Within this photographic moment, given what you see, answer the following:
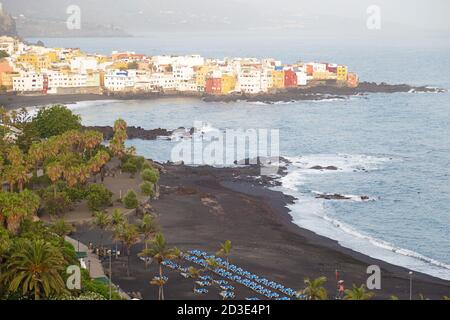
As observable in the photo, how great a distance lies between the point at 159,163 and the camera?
48.8 metres

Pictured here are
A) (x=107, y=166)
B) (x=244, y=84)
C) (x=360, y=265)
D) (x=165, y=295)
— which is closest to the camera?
(x=165, y=295)

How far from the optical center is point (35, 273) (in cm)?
1947

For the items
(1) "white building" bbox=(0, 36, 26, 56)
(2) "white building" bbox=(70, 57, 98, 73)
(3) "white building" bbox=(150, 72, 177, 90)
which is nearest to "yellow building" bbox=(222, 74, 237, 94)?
(3) "white building" bbox=(150, 72, 177, 90)

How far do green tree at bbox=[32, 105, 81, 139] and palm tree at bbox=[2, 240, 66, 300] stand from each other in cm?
2791

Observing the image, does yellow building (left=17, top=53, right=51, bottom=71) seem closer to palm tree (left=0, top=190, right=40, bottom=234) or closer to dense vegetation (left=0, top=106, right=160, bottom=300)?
dense vegetation (left=0, top=106, right=160, bottom=300)

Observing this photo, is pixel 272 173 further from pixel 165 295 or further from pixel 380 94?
pixel 380 94

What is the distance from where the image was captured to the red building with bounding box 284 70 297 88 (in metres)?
94.4

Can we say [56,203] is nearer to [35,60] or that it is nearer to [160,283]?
[160,283]

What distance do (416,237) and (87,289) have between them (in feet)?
55.3

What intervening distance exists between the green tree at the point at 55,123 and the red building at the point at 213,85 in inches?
1618

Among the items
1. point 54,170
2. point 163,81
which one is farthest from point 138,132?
point 163,81
